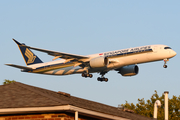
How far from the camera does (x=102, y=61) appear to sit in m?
38.4

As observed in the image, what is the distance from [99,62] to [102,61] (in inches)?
15.3

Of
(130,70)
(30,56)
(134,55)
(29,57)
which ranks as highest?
(30,56)

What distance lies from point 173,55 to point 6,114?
27.0 metres

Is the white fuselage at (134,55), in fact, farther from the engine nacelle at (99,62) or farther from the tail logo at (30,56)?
the tail logo at (30,56)

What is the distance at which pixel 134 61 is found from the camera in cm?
3762

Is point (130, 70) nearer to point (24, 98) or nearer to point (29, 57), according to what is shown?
point (29, 57)

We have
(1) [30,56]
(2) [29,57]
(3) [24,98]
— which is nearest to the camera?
(3) [24,98]

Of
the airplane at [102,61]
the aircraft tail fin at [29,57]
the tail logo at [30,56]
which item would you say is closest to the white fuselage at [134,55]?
the airplane at [102,61]

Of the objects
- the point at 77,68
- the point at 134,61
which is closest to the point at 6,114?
the point at 134,61

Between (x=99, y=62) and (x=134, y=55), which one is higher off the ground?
(x=134, y=55)

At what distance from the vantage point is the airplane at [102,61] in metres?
37.2

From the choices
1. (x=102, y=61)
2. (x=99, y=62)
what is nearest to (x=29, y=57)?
(x=99, y=62)

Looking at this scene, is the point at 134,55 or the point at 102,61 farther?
the point at 102,61

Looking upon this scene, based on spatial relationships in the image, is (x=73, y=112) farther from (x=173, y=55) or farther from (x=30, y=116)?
(x=173, y=55)
